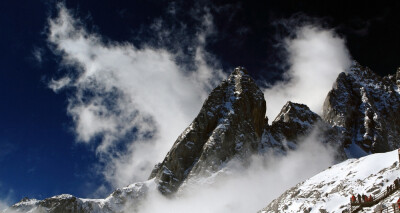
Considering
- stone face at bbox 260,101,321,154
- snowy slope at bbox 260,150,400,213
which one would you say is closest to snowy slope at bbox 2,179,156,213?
stone face at bbox 260,101,321,154

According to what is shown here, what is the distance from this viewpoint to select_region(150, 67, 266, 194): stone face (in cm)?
16538

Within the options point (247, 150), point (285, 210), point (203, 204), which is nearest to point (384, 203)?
point (285, 210)

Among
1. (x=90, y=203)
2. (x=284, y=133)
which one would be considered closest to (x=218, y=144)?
(x=284, y=133)

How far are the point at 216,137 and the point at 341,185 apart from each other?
106150 millimetres

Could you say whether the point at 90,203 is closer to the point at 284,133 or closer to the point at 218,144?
the point at 218,144

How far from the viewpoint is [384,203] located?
43.8 meters

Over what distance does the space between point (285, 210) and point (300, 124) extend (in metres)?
131

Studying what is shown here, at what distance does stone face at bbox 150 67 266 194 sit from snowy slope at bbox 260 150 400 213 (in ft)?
288

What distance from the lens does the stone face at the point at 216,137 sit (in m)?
165

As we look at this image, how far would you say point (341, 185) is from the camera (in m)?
64.5

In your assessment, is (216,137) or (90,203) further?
(216,137)

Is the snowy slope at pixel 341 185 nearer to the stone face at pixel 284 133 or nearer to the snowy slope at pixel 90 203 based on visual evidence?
the snowy slope at pixel 90 203

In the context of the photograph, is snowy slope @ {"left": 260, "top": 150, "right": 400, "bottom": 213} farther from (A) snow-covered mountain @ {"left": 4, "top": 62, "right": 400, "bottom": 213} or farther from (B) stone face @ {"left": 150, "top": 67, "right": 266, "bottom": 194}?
(B) stone face @ {"left": 150, "top": 67, "right": 266, "bottom": 194}

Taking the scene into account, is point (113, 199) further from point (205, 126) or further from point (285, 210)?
point (285, 210)
